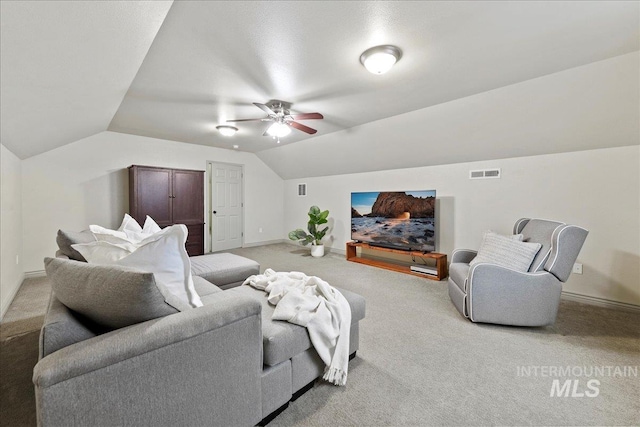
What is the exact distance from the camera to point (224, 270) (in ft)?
8.86

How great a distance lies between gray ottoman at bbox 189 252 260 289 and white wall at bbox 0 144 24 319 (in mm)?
2008

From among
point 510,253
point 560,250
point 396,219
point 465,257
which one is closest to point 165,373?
point 510,253

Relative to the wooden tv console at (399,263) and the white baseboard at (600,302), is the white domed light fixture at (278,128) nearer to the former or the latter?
the wooden tv console at (399,263)

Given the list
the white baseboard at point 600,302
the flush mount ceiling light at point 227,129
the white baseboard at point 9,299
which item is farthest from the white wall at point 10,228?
the white baseboard at point 600,302

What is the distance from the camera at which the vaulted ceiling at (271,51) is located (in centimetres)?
156

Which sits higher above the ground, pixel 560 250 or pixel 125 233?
pixel 125 233

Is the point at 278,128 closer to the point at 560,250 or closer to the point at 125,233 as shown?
the point at 125,233

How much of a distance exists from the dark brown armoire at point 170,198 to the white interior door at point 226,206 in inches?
31.6

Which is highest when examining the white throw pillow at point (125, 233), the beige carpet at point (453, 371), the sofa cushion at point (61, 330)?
the white throw pillow at point (125, 233)

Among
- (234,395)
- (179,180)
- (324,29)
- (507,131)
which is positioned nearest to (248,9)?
(324,29)

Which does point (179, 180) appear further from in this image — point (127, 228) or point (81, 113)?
point (127, 228)

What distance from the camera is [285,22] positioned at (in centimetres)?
177

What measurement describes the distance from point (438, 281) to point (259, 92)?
139 inches

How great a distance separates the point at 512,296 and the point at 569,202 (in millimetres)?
1739
